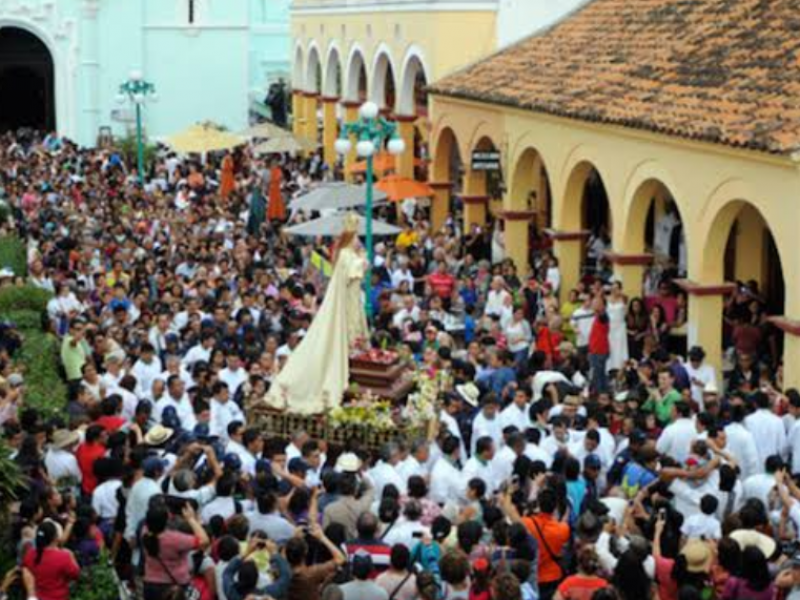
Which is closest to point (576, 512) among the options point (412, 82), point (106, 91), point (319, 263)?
point (319, 263)

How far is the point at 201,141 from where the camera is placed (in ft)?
117

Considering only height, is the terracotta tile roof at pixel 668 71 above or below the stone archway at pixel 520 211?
above

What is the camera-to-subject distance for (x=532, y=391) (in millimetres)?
16453

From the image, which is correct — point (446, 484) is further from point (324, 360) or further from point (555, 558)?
point (324, 360)

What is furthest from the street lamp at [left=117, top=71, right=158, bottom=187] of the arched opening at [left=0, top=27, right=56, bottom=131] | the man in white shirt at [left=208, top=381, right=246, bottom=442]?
the man in white shirt at [left=208, top=381, right=246, bottom=442]

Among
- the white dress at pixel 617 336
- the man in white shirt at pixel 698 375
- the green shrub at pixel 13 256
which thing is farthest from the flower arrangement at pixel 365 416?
the green shrub at pixel 13 256

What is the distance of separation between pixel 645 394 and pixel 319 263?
7362 millimetres

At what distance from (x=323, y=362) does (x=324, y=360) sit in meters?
0.03

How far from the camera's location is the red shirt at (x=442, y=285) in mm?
23094

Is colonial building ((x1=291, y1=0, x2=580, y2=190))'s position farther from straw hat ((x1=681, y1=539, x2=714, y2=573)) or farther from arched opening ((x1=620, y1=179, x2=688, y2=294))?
straw hat ((x1=681, y1=539, x2=714, y2=573))

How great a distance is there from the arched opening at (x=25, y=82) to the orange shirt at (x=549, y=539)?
39394 mm

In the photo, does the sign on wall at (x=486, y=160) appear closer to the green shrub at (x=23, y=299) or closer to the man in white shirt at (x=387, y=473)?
the green shrub at (x=23, y=299)

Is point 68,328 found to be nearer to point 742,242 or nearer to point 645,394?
point 645,394

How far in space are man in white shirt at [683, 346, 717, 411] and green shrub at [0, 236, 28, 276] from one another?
1156 centimetres
